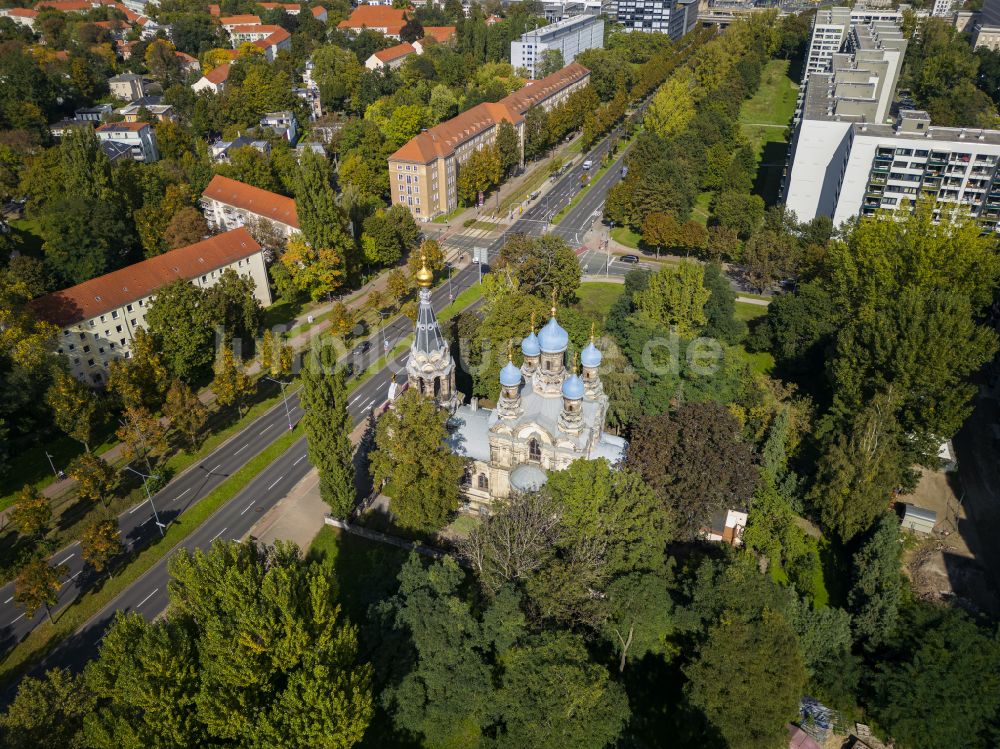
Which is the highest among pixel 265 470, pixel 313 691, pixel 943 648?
pixel 313 691

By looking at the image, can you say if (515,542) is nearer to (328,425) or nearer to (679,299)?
(328,425)

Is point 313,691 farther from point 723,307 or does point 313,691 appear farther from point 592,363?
point 723,307

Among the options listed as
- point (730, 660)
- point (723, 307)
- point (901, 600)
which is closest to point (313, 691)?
point (730, 660)

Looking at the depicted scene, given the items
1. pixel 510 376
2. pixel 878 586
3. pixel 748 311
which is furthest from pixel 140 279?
pixel 878 586

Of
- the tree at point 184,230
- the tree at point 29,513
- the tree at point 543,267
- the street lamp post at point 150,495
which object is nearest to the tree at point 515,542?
the street lamp post at point 150,495

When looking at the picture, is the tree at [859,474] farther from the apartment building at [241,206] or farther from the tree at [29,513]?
the apartment building at [241,206]
